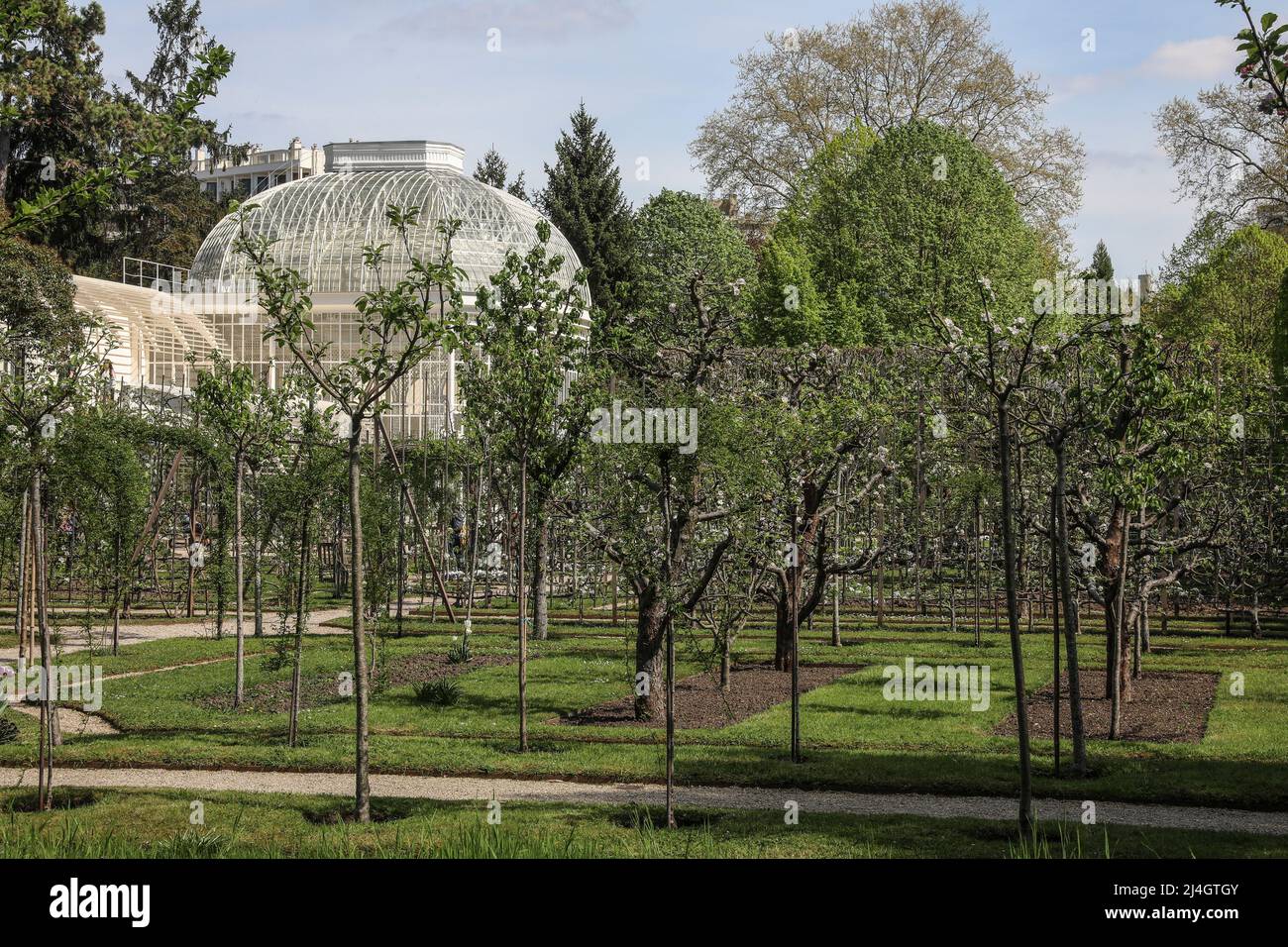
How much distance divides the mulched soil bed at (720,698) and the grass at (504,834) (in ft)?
11.1

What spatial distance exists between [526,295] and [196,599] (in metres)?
18.1

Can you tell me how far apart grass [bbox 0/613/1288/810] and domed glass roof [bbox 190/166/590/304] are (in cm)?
2624

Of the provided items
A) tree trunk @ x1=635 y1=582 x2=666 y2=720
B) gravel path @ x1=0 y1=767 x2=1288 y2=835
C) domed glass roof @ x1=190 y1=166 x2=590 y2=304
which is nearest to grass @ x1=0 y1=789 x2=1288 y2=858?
gravel path @ x1=0 y1=767 x2=1288 y2=835

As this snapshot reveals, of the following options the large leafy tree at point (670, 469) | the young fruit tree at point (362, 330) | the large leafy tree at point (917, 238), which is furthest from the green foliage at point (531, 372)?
the large leafy tree at point (917, 238)

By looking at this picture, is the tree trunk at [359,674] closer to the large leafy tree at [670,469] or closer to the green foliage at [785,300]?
the large leafy tree at [670,469]

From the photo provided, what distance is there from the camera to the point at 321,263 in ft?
147

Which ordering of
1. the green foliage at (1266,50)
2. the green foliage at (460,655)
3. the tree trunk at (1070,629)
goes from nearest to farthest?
the green foliage at (1266,50) < the tree trunk at (1070,629) < the green foliage at (460,655)

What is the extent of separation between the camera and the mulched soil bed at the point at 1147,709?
1397cm

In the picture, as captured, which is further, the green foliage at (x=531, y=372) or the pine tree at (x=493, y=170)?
the pine tree at (x=493, y=170)

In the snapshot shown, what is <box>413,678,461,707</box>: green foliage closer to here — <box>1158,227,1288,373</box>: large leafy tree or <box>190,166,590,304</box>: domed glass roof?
<box>1158,227,1288,373</box>: large leafy tree

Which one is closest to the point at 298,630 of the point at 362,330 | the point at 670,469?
the point at 362,330

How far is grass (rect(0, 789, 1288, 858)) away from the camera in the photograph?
7.83 metres
